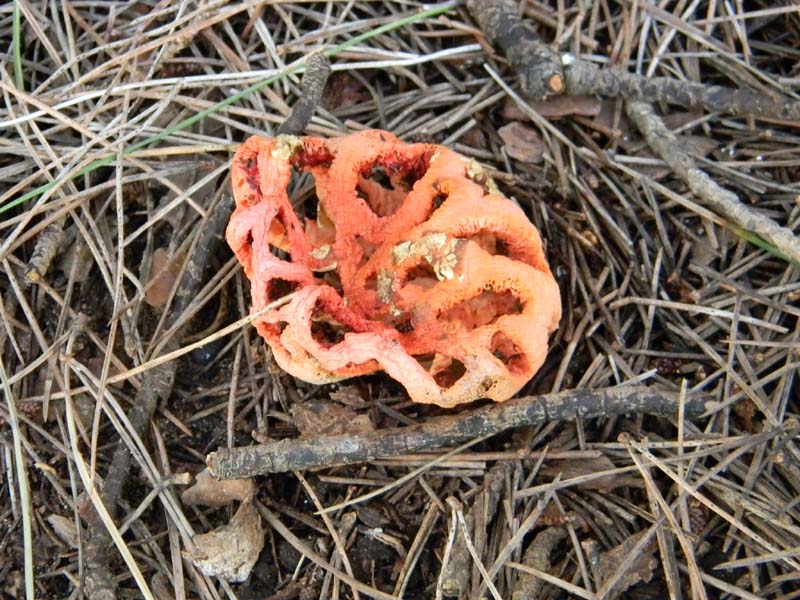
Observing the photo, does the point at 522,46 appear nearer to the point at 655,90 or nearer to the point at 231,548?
the point at 655,90

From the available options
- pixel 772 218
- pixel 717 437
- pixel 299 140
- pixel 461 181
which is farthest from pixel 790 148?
pixel 299 140

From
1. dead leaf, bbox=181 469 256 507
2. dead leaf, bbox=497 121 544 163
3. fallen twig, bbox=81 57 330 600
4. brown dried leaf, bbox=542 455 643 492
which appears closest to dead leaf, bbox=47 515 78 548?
fallen twig, bbox=81 57 330 600

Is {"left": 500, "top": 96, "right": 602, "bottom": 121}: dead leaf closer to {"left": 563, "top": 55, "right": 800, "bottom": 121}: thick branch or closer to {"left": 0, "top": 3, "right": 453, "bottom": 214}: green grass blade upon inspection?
{"left": 563, "top": 55, "right": 800, "bottom": 121}: thick branch

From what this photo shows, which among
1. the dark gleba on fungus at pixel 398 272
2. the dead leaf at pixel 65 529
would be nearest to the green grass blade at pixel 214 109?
the dark gleba on fungus at pixel 398 272

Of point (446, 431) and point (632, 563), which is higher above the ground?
point (446, 431)

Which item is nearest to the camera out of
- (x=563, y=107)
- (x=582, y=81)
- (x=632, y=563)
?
(x=632, y=563)

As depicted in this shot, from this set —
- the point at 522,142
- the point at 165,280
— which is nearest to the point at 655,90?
the point at 522,142

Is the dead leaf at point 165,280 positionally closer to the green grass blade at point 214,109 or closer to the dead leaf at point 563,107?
the green grass blade at point 214,109
